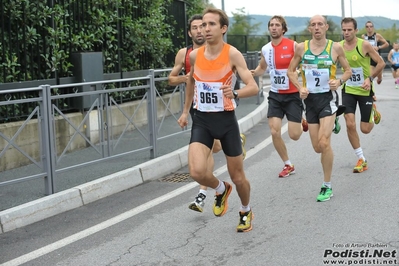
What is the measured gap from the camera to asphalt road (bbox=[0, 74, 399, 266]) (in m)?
6.39

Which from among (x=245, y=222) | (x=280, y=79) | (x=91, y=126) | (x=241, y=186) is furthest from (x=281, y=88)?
(x=245, y=222)

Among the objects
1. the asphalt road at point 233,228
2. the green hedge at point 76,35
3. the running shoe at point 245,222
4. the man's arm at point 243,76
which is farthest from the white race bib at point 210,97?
the green hedge at point 76,35

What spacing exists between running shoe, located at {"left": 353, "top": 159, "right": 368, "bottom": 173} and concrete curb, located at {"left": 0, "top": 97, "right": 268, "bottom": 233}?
2498 millimetres

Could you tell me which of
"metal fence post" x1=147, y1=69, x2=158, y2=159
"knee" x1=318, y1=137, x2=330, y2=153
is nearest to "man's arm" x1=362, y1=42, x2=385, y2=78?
"knee" x1=318, y1=137, x2=330, y2=153

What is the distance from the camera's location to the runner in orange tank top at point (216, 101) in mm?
7055

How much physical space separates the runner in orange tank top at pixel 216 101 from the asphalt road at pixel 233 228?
1.76 feet

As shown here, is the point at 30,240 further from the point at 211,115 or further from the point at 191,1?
the point at 191,1

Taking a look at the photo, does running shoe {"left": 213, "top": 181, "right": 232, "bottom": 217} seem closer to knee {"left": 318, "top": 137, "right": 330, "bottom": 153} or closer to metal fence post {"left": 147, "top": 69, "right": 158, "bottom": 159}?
knee {"left": 318, "top": 137, "right": 330, "bottom": 153}

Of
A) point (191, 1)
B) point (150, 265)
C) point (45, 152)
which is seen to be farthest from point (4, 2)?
point (191, 1)

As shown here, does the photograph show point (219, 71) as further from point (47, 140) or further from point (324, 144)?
point (47, 140)

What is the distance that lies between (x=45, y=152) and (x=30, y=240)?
1.68 m

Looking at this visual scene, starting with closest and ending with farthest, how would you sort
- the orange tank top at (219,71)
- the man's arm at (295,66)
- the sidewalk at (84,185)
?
1. the orange tank top at (219,71)
2. the sidewalk at (84,185)
3. the man's arm at (295,66)

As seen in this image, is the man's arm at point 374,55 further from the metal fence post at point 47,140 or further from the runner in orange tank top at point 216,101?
the metal fence post at point 47,140

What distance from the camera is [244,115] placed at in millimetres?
16141
